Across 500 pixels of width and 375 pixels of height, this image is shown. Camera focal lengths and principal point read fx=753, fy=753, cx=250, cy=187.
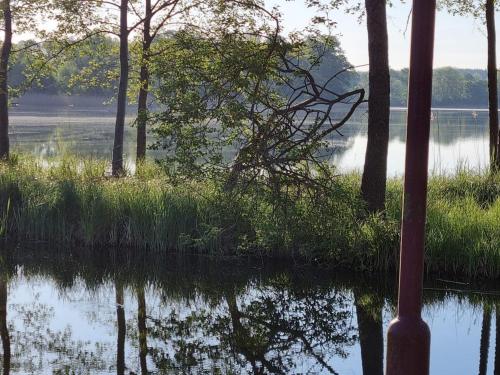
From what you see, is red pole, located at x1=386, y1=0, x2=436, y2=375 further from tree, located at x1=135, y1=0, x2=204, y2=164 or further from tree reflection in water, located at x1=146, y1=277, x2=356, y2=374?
tree, located at x1=135, y1=0, x2=204, y2=164

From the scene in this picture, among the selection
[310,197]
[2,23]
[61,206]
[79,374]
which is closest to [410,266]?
[79,374]

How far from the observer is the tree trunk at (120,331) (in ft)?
22.0

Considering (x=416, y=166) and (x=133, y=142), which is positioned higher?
(x=133, y=142)

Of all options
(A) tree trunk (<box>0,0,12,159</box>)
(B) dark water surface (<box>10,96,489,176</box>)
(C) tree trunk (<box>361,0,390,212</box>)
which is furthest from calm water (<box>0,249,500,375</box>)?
(A) tree trunk (<box>0,0,12,159</box>)

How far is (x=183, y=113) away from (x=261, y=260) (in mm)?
2606

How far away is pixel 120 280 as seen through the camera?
10.3m

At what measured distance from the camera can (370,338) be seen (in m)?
7.67

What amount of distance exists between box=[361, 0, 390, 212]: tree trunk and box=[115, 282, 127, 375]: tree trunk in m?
4.09

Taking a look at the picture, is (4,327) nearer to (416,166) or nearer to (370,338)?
(370,338)

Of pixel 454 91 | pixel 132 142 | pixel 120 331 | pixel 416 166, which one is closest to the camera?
pixel 416 166

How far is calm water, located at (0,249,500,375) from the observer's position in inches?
272

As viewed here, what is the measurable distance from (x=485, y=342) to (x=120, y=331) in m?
3.73

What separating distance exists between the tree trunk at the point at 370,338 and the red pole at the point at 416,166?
139 inches

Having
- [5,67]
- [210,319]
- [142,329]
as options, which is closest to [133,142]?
[5,67]
